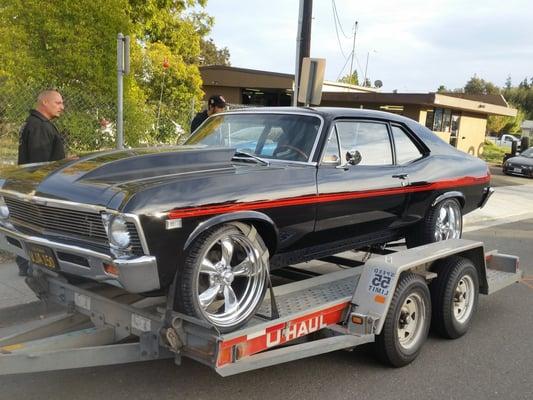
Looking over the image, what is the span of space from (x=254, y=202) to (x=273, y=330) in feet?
2.70

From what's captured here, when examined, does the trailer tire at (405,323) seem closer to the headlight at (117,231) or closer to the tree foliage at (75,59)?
the headlight at (117,231)

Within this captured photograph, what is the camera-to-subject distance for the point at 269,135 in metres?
4.57

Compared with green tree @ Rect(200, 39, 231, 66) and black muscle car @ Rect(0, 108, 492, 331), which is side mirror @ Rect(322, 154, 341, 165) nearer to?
black muscle car @ Rect(0, 108, 492, 331)

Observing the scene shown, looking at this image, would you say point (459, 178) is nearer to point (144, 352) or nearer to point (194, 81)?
point (144, 352)

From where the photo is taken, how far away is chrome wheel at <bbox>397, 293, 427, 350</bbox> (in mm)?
4293

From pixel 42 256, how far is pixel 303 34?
756 centimetres

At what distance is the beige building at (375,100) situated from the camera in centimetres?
2328

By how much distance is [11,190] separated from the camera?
12.2 feet

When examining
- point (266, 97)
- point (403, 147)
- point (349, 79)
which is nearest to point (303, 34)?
point (403, 147)

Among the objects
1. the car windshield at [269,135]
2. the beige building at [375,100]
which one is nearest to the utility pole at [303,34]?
the car windshield at [269,135]

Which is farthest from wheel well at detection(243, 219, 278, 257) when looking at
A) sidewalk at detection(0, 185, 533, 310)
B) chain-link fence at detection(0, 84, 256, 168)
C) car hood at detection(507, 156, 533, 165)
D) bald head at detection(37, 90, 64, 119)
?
car hood at detection(507, 156, 533, 165)

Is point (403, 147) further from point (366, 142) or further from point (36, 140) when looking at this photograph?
point (36, 140)

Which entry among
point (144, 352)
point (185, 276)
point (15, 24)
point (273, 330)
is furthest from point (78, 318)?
point (15, 24)

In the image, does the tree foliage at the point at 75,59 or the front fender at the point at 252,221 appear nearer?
the front fender at the point at 252,221
